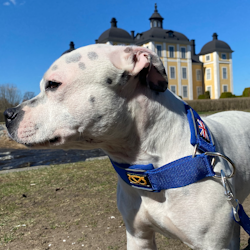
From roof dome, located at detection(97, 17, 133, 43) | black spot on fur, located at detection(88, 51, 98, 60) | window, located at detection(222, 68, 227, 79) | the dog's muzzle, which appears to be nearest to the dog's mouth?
the dog's muzzle

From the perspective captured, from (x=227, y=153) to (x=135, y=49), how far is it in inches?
40.9

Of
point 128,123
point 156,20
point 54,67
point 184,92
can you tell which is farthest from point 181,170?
point 156,20

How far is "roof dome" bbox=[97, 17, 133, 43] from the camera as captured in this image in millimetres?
44719

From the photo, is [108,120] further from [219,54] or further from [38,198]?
[219,54]

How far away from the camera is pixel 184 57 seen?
1933 inches

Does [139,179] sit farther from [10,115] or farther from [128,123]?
[10,115]

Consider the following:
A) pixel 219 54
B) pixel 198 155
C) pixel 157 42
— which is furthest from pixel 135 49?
pixel 219 54

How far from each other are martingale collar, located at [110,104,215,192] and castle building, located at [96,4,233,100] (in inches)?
1718

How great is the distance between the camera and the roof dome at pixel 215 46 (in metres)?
51.4

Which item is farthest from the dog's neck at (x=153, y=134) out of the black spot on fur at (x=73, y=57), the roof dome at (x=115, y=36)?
the roof dome at (x=115, y=36)

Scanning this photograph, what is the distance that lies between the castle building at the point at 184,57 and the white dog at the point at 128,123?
43.6m

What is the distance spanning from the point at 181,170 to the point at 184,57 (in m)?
49.9

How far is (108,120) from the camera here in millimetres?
1700

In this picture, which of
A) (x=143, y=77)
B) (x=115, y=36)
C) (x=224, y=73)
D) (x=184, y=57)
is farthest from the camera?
(x=224, y=73)
